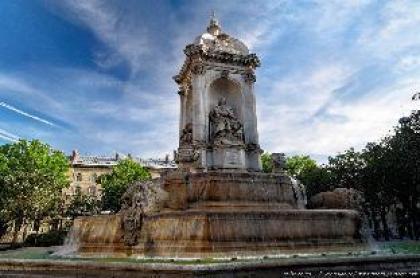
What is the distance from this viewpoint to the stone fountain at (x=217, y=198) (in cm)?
1302

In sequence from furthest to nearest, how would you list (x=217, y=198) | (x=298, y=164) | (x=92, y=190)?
(x=92, y=190)
(x=298, y=164)
(x=217, y=198)

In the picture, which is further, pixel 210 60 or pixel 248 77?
pixel 248 77

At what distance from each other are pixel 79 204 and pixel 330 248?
57.6 meters

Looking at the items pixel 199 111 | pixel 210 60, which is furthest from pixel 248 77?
pixel 199 111

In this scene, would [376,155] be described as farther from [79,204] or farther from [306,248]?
[79,204]

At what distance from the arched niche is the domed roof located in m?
1.74

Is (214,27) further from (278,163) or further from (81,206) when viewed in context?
(81,206)

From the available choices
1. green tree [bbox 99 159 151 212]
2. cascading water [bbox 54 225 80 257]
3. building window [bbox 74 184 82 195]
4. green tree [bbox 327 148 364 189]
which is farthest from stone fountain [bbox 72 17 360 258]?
building window [bbox 74 184 82 195]

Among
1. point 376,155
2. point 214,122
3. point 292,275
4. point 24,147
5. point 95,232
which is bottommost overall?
point 292,275

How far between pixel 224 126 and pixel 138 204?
8049 mm

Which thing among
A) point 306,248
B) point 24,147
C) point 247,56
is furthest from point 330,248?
point 24,147

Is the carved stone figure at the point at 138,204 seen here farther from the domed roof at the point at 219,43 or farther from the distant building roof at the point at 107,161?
the distant building roof at the point at 107,161

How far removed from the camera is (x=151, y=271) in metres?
9.31

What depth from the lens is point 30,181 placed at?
2040 inches
